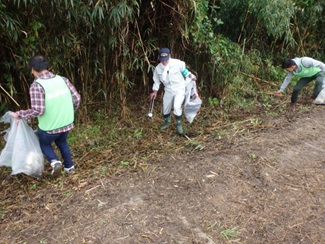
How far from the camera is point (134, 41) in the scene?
170 inches

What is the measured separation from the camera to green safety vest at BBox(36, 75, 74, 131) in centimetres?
282

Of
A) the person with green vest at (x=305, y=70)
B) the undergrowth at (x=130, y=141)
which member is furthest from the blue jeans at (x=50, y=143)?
the person with green vest at (x=305, y=70)

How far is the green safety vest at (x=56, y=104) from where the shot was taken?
9.27ft

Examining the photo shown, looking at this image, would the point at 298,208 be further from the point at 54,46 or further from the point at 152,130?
the point at 54,46

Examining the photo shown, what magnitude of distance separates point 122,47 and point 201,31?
139cm

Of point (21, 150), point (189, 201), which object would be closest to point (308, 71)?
point (189, 201)

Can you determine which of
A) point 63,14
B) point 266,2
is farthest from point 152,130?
point 266,2

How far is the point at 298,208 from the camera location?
2801 mm

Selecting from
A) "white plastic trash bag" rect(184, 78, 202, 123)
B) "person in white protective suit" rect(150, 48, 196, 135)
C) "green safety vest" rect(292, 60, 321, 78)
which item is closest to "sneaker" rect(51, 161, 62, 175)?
"person in white protective suit" rect(150, 48, 196, 135)

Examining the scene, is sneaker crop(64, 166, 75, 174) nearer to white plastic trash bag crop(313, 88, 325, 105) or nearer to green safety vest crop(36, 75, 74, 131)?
green safety vest crop(36, 75, 74, 131)

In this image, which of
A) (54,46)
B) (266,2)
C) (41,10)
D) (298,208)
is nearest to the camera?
(298,208)

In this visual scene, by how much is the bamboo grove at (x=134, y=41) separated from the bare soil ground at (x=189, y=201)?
152cm

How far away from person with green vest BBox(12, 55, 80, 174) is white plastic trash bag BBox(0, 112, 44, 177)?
0.32 feet

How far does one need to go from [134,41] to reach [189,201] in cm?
247
